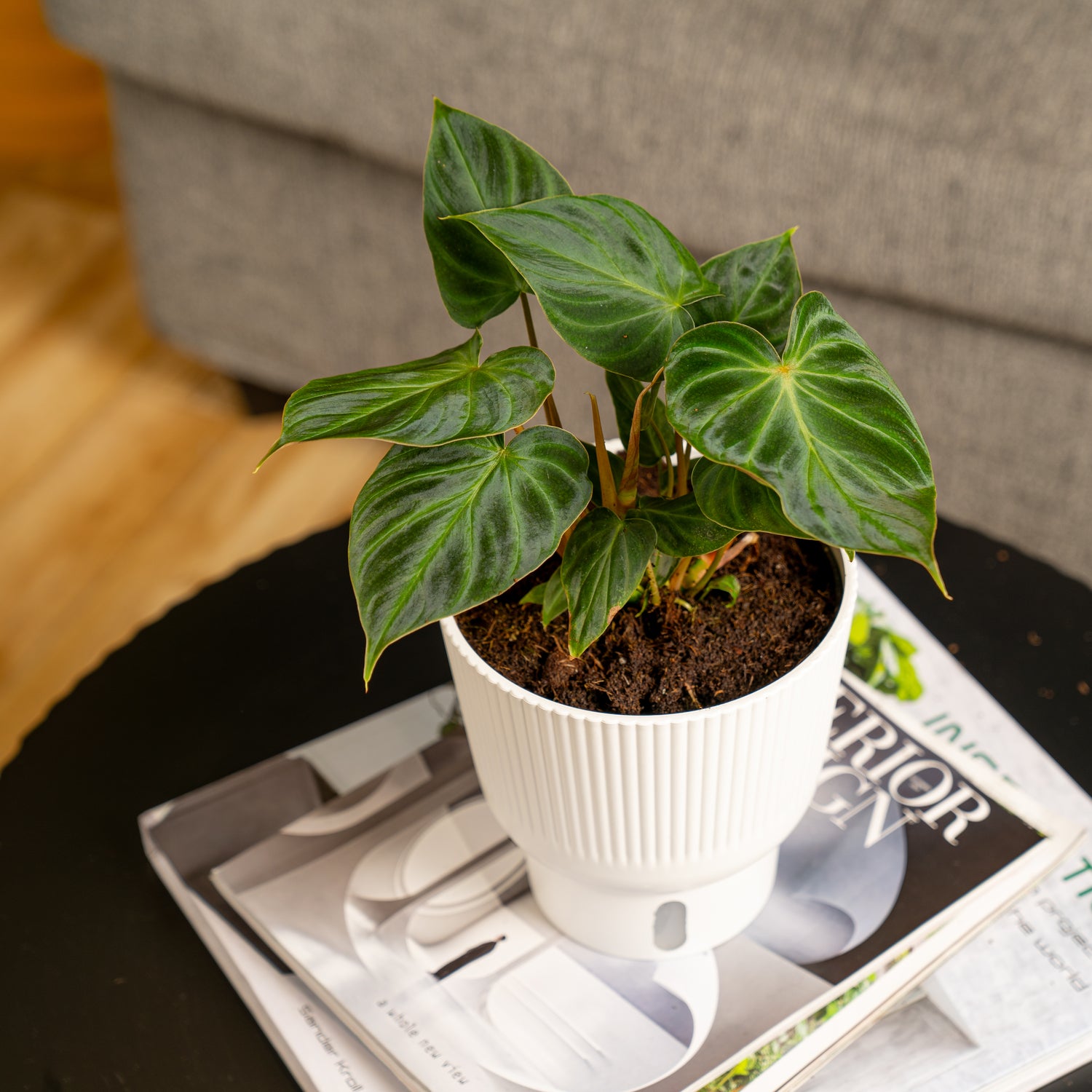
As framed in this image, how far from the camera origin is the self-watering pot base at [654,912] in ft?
1.94

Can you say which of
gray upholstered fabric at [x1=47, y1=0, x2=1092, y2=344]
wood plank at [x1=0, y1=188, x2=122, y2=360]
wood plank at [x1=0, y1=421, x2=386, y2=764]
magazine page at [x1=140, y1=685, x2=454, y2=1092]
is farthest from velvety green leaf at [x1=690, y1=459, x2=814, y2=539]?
wood plank at [x1=0, y1=188, x2=122, y2=360]

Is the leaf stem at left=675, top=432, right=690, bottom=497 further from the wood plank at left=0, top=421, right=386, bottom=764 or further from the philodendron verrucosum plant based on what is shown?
the wood plank at left=0, top=421, right=386, bottom=764

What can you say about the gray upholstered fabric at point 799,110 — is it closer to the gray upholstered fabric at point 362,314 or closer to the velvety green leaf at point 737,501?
the gray upholstered fabric at point 362,314

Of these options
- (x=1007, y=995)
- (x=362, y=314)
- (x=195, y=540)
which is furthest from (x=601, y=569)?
(x=195, y=540)

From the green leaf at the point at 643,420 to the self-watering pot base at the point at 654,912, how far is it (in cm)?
21

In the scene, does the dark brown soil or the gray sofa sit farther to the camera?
the gray sofa

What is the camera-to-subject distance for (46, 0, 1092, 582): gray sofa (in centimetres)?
103

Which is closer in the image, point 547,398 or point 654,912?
point 547,398

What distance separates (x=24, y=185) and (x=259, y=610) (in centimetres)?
168

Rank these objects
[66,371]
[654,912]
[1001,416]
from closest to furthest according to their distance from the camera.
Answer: [654,912] < [1001,416] < [66,371]

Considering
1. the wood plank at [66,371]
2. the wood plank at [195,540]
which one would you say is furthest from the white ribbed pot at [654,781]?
the wood plank at [66,371]

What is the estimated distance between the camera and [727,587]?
0.52 meters

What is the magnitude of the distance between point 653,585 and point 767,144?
718 millimetres

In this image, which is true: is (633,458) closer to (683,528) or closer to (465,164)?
(683,528)
